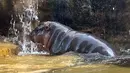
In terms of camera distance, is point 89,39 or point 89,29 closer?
point 89,39

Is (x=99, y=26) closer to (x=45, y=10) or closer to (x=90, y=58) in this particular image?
(x=45, y=10)

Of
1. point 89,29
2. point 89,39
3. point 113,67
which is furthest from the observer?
point 89,29

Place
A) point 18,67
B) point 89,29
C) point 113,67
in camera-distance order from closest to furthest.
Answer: point 113,67 < point 18,67 < point 89,29

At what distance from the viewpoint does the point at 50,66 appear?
26.0 feet

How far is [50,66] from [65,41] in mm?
3313

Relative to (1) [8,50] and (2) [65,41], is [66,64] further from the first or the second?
(2) [65,41]

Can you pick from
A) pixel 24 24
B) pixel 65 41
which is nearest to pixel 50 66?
pixel 65 41

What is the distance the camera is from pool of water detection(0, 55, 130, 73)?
23.0 feet

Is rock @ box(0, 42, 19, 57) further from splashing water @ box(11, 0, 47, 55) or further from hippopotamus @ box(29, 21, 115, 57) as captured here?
splashing water @ box(11, 0, 47, 55)

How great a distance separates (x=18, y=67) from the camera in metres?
7.91

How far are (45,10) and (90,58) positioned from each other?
6208 millimetres

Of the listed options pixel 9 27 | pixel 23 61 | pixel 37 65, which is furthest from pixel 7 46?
pixel 9 27

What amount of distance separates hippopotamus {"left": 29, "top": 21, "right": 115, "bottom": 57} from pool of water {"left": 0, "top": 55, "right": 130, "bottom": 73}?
3.89 feet

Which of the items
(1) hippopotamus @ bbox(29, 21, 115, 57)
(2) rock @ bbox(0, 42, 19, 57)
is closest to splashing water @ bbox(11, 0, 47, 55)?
(1) hippopotamus @ bbox(29, 21, 115, 57)
